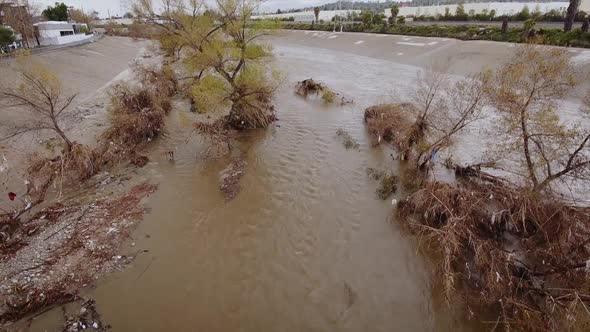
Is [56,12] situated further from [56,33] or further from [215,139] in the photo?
[215,139]

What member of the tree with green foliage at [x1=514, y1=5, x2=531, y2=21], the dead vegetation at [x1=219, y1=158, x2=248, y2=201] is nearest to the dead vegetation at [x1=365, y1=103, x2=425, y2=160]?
the dead vegetation at [x1=219, y1=158, x2=248, y2=201]

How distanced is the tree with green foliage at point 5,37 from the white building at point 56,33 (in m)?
10.3

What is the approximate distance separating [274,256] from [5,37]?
133ft

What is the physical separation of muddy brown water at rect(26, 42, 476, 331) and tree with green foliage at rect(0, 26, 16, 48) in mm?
30403

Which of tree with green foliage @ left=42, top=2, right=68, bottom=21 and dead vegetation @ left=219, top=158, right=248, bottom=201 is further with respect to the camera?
tree with green foliage @ left=42, top=2, right=68, bottom=21

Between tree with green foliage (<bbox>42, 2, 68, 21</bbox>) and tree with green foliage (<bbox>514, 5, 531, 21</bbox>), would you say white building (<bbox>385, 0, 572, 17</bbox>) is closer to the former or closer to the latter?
tree with green foliage (<bbox>514, 5, 531, 21</bbox>)

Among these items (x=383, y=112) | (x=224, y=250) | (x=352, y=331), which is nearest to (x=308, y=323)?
(x=352, y=331)

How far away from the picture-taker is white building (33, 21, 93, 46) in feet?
145

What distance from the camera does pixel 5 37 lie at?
32656mm

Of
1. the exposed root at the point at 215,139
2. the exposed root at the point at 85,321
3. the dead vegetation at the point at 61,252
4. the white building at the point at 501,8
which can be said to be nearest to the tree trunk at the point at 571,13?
the white building at the point at 501,8

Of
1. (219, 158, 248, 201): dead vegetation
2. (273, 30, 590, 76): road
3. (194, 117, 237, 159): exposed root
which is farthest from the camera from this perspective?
(273, 30, 590, 76): road

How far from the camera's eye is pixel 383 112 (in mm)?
18203

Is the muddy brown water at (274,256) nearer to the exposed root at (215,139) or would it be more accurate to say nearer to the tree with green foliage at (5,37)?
the exposed root at (215,139)

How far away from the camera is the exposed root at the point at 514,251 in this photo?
747cm
